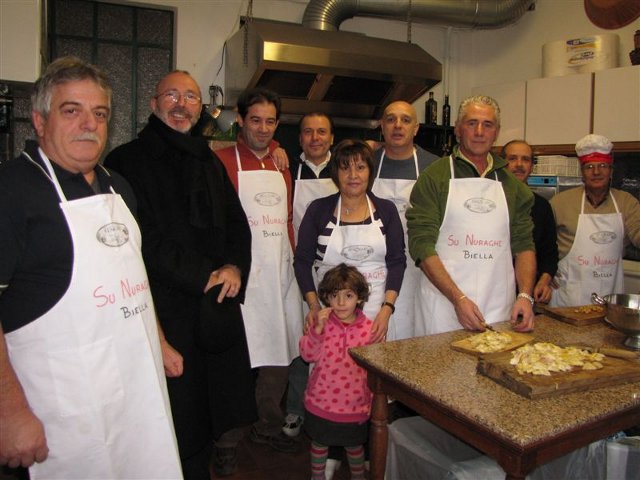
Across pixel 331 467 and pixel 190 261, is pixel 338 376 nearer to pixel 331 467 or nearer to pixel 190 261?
pixel 331 467

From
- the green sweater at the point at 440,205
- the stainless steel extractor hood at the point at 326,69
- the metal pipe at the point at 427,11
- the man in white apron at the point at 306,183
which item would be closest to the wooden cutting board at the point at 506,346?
the green sweater at the point at 440,205

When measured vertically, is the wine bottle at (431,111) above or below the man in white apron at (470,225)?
above

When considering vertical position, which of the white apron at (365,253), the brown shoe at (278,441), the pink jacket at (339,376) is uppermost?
the white apron at (365,253)

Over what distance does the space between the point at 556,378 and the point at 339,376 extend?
0.80 metres

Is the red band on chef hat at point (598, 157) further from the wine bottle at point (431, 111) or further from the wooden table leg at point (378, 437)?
the wine bottle at point (431, 111)

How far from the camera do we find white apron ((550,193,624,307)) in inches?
102

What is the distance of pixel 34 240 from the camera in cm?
113

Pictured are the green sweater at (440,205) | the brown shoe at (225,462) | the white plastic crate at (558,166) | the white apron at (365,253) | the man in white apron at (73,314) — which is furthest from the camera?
the white plastic crate at (558,166)

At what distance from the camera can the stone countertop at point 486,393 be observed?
1.13 meters

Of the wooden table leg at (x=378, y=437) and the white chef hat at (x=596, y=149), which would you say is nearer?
the wooden table leg at (x=378, y=437)

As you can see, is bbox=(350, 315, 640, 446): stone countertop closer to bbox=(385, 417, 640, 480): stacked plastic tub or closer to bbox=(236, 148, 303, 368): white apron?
bbox=(385, 417, 640, 480): stacked plastic tub

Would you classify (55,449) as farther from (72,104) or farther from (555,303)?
(555,303)

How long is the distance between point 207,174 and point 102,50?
2.52 meters

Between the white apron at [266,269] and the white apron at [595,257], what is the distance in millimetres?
1447
